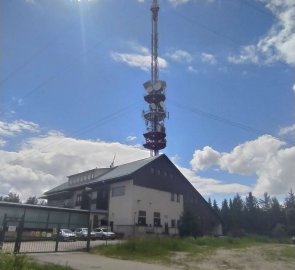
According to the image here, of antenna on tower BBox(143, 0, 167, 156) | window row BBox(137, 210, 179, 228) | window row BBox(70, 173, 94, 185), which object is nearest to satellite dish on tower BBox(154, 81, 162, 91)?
antenna on tower BBox(143, 0, 167, 156)

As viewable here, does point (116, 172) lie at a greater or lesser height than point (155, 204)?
greater

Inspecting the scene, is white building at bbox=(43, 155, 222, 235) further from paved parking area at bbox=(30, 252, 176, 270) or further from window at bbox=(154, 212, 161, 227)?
paved parking area at bbox=(30, 252, 176, 270)

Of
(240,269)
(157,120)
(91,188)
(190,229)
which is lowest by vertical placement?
(240,269)

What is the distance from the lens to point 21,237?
23172mm

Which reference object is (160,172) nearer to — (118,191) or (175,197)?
(175,197)

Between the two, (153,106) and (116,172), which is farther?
(153,106)

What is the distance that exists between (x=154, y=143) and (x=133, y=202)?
21.1 metres

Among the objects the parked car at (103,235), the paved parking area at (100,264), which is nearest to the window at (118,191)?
the parked car at (103,235)

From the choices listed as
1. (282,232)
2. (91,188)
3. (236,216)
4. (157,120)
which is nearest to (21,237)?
(91,188)

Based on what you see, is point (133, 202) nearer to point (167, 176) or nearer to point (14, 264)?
point (167, 176)

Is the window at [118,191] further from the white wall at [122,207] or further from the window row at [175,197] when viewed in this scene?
the window row at [175,197]

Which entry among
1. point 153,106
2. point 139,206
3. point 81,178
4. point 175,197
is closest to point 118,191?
point 139,206

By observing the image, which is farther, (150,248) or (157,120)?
(157,120)

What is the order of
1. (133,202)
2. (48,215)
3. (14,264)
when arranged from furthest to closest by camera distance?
(133,202), (48,215), (14,264)
